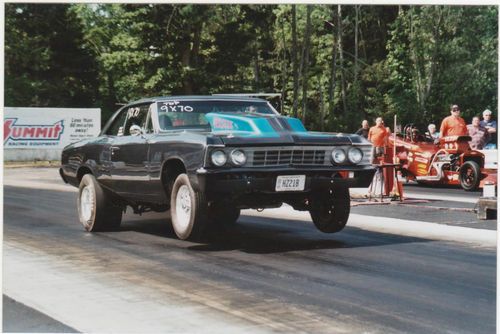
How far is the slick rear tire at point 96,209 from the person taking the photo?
31.4 feet

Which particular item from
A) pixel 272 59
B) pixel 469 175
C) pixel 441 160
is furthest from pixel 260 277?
pixel 272 59

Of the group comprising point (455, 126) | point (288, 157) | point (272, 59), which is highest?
point (272, 59)

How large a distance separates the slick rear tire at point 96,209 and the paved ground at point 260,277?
0.22 metres

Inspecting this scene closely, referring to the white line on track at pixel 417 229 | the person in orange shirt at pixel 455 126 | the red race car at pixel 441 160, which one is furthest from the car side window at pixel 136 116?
the person in orange shirt at pixel 455 126

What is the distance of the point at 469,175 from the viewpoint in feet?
55.5

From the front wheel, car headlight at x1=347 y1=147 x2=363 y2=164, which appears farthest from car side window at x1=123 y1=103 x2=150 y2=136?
the front wheel

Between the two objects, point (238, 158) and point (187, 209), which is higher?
point (238, 158)

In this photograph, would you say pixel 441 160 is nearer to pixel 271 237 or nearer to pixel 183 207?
pixel 271 237

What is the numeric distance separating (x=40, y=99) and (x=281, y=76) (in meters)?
11.8

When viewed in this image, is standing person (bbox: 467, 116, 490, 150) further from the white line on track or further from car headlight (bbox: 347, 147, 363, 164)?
car headlight (bbox: 347, 147, 363, 164)

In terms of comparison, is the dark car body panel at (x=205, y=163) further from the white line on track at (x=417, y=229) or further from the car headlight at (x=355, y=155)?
the white line on track at (x=417, y=229)

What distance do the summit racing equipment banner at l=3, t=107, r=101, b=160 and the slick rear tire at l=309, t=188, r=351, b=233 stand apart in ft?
43.7

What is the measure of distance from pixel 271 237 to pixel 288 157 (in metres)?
1.46

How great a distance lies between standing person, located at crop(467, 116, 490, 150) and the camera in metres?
17.4
